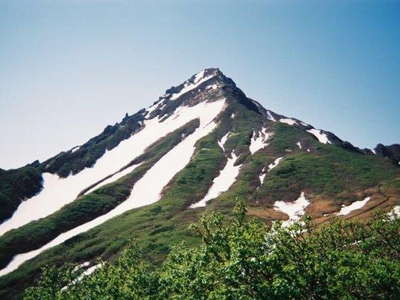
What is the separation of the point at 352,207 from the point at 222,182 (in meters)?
60.4

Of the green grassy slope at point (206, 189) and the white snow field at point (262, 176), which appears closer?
the green grassy slope at point (206, 189)

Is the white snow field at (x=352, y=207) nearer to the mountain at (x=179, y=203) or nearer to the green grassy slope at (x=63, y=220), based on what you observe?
the mountain at (x=179, y=203)

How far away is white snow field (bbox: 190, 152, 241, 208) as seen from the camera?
156375 millimetres

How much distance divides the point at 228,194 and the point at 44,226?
69.4 m

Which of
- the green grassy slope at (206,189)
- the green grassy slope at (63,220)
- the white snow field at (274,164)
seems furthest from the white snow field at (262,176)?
the green grassy slope at (63,220)

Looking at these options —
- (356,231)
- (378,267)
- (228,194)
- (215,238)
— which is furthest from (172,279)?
(228,194)

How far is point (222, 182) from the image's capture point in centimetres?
17250

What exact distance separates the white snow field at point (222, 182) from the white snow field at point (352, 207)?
48982 millimetres

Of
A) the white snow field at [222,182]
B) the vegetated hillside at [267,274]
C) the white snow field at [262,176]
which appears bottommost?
the white snow field at [262,176]

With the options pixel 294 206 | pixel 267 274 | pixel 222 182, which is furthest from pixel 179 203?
pixel 267 274

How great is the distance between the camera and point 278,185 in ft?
504

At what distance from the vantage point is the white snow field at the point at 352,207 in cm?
12033

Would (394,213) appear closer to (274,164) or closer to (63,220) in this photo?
(274,164)

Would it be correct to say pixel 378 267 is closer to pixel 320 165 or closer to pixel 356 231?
pixel 356 231
